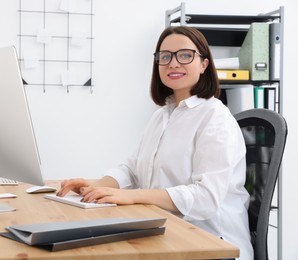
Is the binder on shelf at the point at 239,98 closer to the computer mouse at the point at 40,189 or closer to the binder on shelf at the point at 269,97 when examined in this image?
the binder on shelf at the point at 269,97

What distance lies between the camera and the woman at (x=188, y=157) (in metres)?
1.71

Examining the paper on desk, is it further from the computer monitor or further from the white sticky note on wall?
the white sticky note on wall

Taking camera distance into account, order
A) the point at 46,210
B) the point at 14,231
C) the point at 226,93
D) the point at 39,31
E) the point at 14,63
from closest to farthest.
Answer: the point at 14,231 < the point at 14,63 < the point at 46,210 < the point at 39,31 < the point at 226,93

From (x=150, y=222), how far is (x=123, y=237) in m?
0.07

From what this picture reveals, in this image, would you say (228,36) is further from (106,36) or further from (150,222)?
(150,222)

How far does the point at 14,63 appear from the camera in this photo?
4.48 ft

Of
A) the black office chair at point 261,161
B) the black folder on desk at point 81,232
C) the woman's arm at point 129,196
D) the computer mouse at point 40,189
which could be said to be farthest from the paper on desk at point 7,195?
the black office chair at point 261,161

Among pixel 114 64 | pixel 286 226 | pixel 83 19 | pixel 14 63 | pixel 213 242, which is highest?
pixel 83 19

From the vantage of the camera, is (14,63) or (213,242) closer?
(213,242)

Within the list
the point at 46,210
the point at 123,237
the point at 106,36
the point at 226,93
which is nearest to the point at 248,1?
the point at 226,93

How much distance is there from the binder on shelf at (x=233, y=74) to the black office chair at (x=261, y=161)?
1.51 meters

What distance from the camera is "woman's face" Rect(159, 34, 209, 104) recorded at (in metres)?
1.97

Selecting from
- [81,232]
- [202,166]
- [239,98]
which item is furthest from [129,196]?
[239,98]

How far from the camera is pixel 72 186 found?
1862 mm
